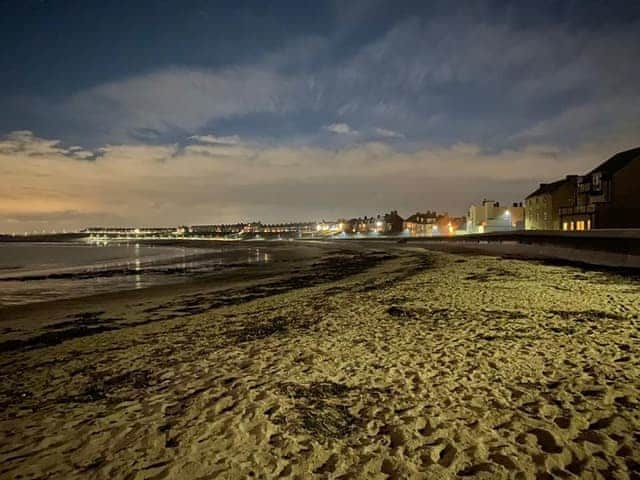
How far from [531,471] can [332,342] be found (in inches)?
189

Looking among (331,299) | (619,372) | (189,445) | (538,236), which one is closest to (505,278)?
(331,299)

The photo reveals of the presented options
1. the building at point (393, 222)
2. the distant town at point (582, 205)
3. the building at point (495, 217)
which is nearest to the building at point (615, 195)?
the distant town at point (582, 205)

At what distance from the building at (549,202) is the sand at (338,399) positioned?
177ft

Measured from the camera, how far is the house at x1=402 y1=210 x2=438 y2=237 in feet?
382

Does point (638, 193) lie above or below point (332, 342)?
above

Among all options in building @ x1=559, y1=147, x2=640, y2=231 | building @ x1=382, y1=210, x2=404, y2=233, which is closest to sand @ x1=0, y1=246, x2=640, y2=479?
building @ x1=559, y1=147, x2=640, y2=231

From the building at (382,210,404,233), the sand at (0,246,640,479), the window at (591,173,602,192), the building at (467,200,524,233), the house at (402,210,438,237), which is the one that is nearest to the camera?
the sand at (0,246,640,479)

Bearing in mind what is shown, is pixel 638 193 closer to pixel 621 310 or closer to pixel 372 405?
pixel 621 310

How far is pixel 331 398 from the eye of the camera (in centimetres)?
540

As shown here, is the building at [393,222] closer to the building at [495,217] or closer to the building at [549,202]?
the building at [495,217]

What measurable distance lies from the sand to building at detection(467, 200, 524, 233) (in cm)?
7720

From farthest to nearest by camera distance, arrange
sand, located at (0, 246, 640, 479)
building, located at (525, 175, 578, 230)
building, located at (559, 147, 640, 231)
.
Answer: building, located at (525, 175, 578, 230)
building, located at (559, 147, 640, 231)
sand, located at (0, 246, 640, 479)

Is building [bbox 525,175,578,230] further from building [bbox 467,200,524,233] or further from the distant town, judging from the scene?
building [bbox 467,200,524,233]

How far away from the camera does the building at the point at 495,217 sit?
79.4 m
